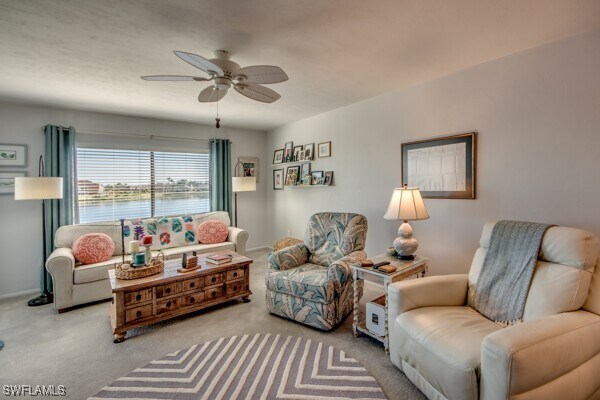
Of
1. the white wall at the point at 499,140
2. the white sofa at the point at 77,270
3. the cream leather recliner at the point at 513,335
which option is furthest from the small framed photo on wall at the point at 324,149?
the cream leather recliner at the point at 513,335

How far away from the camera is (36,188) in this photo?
9.86 ft

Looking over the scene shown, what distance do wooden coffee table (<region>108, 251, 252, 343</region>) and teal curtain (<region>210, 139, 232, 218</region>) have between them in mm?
1901

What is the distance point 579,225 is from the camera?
2.12 meters

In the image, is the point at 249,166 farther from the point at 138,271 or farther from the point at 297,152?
the point at 138,271

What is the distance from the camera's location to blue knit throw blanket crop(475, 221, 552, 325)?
177 cm

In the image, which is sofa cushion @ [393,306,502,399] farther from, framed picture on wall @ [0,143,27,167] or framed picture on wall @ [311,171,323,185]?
framed picture on wall @ [0,143,27,167]

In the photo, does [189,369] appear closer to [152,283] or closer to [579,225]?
[152,283]

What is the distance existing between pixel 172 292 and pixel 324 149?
2780 millimetres

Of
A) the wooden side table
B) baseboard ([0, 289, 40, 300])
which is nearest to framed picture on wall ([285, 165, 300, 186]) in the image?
the wooden side table

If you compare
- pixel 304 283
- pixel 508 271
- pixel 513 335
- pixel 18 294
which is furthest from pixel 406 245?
pixel 18 294

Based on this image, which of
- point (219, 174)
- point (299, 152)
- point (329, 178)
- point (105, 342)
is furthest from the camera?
point (219, 174)

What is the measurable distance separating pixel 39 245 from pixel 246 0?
403 cm

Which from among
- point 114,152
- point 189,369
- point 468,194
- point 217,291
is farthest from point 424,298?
point 114,152

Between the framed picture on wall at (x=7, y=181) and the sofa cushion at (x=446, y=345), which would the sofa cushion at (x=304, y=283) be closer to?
the sofa cushion at (x=446, y=345)
